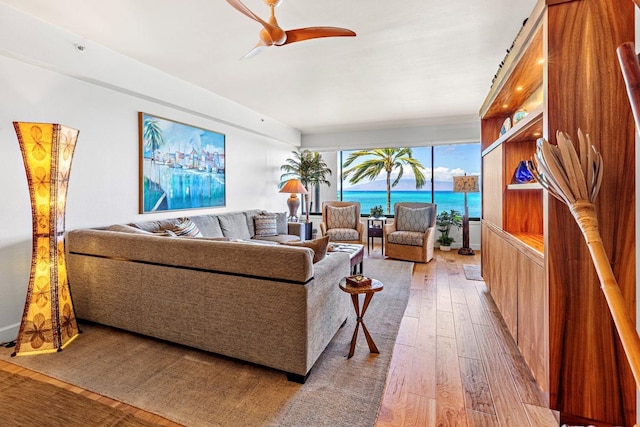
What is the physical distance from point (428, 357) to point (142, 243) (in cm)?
223

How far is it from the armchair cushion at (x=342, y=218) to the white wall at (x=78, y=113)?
268 cm

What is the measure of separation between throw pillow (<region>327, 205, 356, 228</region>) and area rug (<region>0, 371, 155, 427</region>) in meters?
4.49

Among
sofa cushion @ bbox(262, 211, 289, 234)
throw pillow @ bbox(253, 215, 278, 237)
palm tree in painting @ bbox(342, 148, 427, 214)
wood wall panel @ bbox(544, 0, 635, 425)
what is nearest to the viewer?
wood wall panel @ bbox(544, 0, 635, 425)

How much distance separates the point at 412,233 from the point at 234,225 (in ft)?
9.37

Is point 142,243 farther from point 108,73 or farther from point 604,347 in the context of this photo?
point 604,347

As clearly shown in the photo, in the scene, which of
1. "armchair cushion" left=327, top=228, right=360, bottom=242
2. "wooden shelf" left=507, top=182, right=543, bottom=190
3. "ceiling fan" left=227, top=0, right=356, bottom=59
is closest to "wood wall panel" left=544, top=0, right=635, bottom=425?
"wooden shelf" left=507, top=182, right=543, bottom=190

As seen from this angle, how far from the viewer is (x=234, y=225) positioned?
4477 mm

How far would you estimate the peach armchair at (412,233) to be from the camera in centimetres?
489

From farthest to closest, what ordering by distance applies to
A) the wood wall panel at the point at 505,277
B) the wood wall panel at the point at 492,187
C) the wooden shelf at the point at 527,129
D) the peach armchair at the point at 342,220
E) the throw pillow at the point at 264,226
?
1. the peach armchair at the point at 342,220
2. the throw pillow at the point at 264,226
3. the wood wall panel at the point at 492,187
4. the wood wall panel at the point at 505,277
5. the wooden shelf at the point at 527,129

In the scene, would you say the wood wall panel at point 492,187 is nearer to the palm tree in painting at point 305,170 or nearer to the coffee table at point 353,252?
the coffee table at point 353,252

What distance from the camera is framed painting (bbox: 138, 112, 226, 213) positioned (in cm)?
359

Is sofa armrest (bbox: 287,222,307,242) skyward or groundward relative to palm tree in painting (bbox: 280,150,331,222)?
groundward

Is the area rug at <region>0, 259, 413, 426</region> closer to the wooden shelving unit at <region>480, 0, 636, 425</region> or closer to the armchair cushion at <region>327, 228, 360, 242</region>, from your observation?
the wooden shelving unit at <region>480, 0, 636, 425</region>

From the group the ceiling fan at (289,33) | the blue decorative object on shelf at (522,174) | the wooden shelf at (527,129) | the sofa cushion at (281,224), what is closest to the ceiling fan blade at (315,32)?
the ceiling fan at (289,33)
